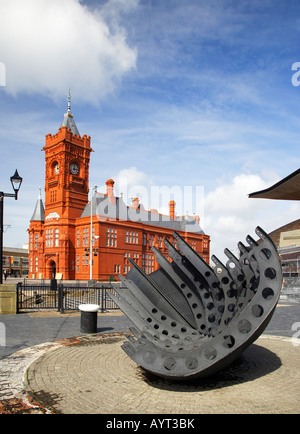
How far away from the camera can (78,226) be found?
53.7m

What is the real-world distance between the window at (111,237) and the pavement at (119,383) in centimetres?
4296

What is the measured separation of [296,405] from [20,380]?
189 inches

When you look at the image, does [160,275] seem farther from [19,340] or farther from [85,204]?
[85,204]

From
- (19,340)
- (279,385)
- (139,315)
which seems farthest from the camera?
(19,340)

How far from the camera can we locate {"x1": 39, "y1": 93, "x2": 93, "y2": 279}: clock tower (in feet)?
175

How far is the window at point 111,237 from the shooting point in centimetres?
5294

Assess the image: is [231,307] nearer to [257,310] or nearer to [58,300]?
[257,310]

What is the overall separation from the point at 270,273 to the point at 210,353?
161 centimetres

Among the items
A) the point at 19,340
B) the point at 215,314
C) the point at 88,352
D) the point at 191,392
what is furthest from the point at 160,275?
the point at 19,340

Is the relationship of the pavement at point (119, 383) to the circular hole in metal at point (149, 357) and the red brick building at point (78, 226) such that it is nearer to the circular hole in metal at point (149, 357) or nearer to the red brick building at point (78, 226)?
the circular hole in metal at point (149, 357)

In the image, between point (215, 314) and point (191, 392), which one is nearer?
point (191, 392)

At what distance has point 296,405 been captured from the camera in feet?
16.7

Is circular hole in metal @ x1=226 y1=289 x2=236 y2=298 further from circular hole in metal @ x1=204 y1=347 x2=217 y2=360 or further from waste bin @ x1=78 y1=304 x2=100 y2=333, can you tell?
waste bin @ x1=78 y1=304 x2=100 y2=333

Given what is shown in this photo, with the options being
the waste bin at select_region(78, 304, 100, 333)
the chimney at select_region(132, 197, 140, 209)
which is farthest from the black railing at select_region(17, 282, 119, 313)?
the chimney at select_region(132, 197, 140, 209)
